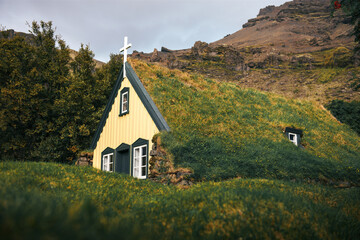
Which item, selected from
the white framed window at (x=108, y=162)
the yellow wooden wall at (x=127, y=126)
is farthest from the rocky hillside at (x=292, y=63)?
the white framed window at (x=108, y=162)

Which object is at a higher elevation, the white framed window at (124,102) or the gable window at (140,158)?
the white framed window at (124,102)

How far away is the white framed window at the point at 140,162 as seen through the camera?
14.6 m

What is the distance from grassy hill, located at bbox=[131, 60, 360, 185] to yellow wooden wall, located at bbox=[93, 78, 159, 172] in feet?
3.48

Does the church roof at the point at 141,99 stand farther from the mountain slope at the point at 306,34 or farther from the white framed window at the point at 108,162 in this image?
the mountain slope at the point at 306,34

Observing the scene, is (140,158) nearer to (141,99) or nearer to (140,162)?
(140,162)

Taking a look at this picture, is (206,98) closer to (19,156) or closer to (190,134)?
(190,134)

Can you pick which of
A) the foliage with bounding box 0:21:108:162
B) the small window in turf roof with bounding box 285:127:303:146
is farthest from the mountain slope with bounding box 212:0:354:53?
the small window in turf roof with bounding box 285:127:303:146

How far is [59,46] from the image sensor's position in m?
28.6

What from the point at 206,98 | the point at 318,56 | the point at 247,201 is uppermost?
the point at 318,56

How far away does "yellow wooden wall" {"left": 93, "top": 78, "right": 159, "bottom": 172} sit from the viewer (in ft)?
48.4

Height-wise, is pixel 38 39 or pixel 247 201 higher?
pixel 38 39

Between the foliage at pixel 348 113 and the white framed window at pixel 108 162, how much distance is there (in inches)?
872

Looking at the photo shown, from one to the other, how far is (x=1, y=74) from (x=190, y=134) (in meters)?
21.2

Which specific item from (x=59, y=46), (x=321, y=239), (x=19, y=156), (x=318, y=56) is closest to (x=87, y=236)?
(x=321, y=239)
